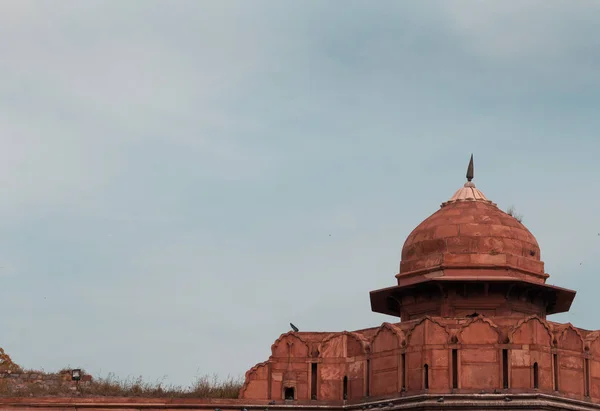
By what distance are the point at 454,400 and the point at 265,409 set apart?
516 centimetres

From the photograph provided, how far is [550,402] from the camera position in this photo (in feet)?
145

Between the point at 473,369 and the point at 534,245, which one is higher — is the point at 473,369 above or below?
below

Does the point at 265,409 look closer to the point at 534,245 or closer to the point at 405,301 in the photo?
the point at 405,301

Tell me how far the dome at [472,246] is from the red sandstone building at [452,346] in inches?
1.0

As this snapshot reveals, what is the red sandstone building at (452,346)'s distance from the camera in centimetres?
4466

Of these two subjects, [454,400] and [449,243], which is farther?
[449,243]

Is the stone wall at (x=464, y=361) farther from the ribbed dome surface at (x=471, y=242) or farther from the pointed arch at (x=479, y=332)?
the ribbed dome surface at (x=471, y=242)

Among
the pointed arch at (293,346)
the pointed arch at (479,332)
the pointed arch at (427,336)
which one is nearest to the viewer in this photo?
the pointed arch at (479,332)

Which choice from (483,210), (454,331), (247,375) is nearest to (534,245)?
(483,210)

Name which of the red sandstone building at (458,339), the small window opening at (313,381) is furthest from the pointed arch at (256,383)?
the small window opening at (313,381)

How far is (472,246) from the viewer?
47.8 metres

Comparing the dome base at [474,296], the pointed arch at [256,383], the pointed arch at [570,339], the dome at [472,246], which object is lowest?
the pointed arch at [256,383]

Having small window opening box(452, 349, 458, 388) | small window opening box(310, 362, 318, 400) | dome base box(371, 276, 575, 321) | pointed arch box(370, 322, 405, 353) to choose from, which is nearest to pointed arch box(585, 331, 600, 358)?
dome base box(371, 276, 575, 321)

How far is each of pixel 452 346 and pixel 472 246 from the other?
368 cm
